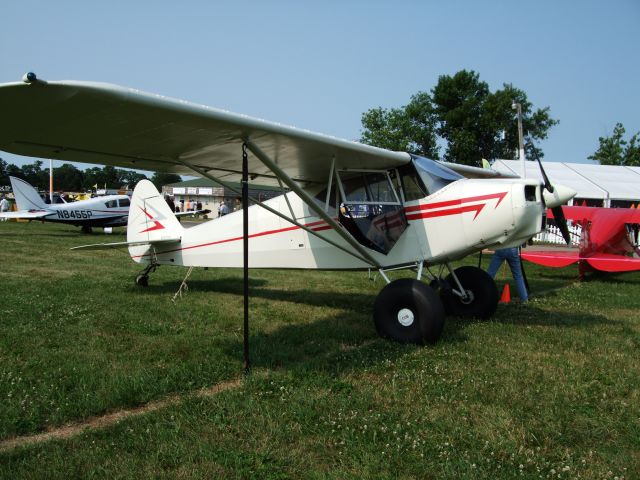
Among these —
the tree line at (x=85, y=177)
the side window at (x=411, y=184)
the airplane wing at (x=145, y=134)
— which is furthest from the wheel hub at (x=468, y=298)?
the tree line at (x=85, y=177)

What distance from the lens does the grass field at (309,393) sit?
293 centimetres

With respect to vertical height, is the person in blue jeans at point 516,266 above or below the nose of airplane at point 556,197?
below

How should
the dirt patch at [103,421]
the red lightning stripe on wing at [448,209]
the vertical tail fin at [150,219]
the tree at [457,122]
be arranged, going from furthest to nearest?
the tree at [457,122], the vertical tail fin at [150,219], the red lightning stripe on wing at [448,209], the dirt patch at [103,421]

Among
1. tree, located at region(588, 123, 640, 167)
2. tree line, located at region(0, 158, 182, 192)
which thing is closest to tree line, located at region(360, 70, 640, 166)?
tree, located at region(588, 123, 640, 167)

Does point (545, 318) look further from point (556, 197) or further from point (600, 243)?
point (600, 243)

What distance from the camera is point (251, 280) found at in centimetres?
1042

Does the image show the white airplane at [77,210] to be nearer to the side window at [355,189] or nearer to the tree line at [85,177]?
the side window at [355,189]

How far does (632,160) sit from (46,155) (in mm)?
55968

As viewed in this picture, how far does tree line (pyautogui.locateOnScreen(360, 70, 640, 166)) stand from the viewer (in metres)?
46.8

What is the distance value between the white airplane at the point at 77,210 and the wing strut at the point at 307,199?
20363 mm

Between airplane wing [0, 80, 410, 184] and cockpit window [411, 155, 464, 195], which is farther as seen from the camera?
cockpit window [411, 155, 464, 195]

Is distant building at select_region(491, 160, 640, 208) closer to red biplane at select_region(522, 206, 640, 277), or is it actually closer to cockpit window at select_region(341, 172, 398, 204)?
red biplane at select_region(522, 206, 640, 277)

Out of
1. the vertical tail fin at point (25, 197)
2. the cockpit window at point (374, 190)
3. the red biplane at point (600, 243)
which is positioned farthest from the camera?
the vertical tail fin at point (25, 197)

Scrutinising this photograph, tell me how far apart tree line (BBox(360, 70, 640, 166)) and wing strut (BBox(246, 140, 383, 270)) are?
4190 centimetres
